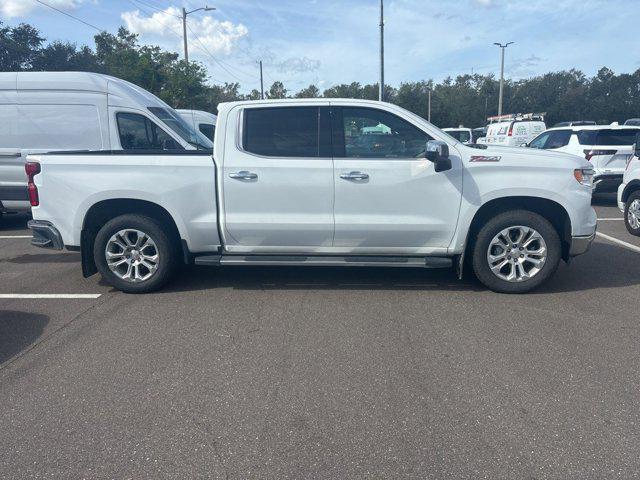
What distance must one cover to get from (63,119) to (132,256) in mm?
4877

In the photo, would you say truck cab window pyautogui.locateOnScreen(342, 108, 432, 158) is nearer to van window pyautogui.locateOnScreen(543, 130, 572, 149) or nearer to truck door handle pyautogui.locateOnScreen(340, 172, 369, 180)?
truck door handle pyautogui.locateOnScreen(340, 172, 369, 180)

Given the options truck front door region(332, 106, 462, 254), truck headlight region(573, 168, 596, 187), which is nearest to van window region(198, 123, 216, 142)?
truck front door region(332, 106, 462, 254)

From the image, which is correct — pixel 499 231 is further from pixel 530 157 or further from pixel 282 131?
pixel 282 131

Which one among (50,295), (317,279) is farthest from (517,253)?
(50,295)

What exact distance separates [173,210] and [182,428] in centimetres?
282

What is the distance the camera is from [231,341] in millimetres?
4590

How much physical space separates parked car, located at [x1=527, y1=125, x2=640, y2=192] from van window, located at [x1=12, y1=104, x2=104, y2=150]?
9.91 meters

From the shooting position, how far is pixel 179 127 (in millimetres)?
10344

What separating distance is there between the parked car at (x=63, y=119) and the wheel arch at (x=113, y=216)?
153 inches

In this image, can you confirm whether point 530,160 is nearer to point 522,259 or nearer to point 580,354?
point 522,259

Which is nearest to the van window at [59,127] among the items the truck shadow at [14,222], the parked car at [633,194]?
the truck shadow at [14,222]

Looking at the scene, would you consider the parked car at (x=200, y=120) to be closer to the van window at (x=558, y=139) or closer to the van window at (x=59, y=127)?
the van window at (x=59, y=127)

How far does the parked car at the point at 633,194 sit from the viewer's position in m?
8.70

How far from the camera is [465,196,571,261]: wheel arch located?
5.65 metres
